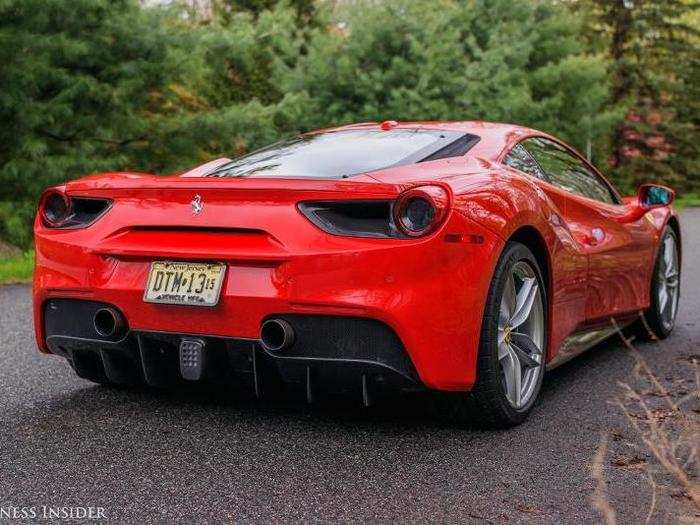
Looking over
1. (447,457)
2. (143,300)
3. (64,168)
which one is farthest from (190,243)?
(64,168)

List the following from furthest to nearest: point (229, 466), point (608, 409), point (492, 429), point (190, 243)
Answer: point (608, 409) < point (492, 429) < point (190, 243) < point (229, 466)

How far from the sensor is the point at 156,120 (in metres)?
16.5

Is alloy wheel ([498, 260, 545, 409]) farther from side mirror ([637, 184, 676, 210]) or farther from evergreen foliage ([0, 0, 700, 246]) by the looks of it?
evergreen foliage ([0, 0, 700, 246])

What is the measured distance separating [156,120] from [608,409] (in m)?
13.6

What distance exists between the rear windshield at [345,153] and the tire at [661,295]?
206 centimetres

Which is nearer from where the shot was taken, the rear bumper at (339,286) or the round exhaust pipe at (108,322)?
the rear bumper at (339,286)

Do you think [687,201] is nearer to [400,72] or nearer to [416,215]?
[400,72]

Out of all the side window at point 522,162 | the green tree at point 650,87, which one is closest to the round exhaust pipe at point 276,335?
the side window at point 522,162

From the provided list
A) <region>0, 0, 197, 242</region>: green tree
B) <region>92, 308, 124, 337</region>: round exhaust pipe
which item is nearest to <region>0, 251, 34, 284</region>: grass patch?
<region>0, 0, 197, 242</region>: green tree

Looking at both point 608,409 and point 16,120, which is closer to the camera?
point 608,409

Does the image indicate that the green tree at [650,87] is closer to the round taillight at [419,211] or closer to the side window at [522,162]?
the side window at [522,162]

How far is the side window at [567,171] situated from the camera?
14.9 ft

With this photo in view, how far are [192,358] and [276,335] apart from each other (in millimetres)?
372

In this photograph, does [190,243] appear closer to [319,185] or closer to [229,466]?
[319,185]
